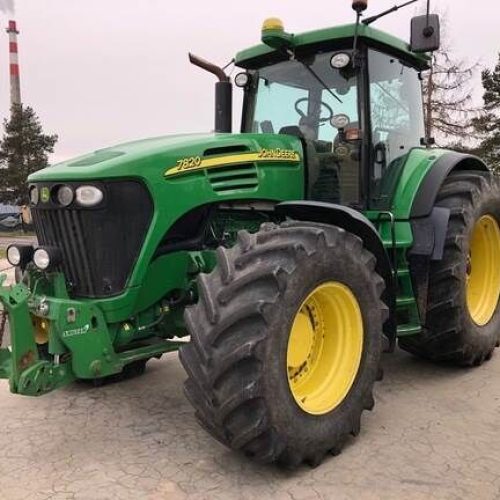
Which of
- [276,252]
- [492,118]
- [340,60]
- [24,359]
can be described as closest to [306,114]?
[340,60]

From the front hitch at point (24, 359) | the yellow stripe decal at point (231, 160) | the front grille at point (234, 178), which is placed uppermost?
the yellow stripe decal at point (231, 160)

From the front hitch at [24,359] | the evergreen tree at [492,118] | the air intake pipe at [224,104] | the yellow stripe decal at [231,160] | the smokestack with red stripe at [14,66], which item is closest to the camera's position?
the front hitch at [24,359]

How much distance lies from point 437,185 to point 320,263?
175 centimetres

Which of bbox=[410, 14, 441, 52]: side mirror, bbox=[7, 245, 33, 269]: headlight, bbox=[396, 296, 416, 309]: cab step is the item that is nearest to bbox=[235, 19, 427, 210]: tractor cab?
bbox=[410, 14, 441, 52]: side mirror

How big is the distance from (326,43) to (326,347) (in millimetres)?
2186

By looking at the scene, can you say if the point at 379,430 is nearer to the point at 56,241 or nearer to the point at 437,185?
the point at 437,185

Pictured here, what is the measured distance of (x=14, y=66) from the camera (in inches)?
1556

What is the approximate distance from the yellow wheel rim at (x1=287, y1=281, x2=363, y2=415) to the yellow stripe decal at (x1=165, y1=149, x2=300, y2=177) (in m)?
1.02

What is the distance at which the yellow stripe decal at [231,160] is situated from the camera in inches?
136

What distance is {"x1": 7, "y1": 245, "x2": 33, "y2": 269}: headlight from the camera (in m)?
3.60

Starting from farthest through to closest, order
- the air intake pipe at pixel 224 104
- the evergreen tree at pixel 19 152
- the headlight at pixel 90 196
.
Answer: the evergreen tree at pixel 19 152, the air intake pipe at pixel 224 104, the headlight at pixel 90 196

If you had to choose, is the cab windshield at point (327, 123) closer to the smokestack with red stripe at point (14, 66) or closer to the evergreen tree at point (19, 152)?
the evergreen tree at point (19, 152)

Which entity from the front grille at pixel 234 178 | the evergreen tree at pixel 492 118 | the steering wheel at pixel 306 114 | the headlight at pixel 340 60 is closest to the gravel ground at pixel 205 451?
the front grille at pixel 234 178

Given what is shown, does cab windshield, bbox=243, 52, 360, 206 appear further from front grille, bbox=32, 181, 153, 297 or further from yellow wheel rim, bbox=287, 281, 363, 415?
front grille, bbox=32, 181, 153, 297
